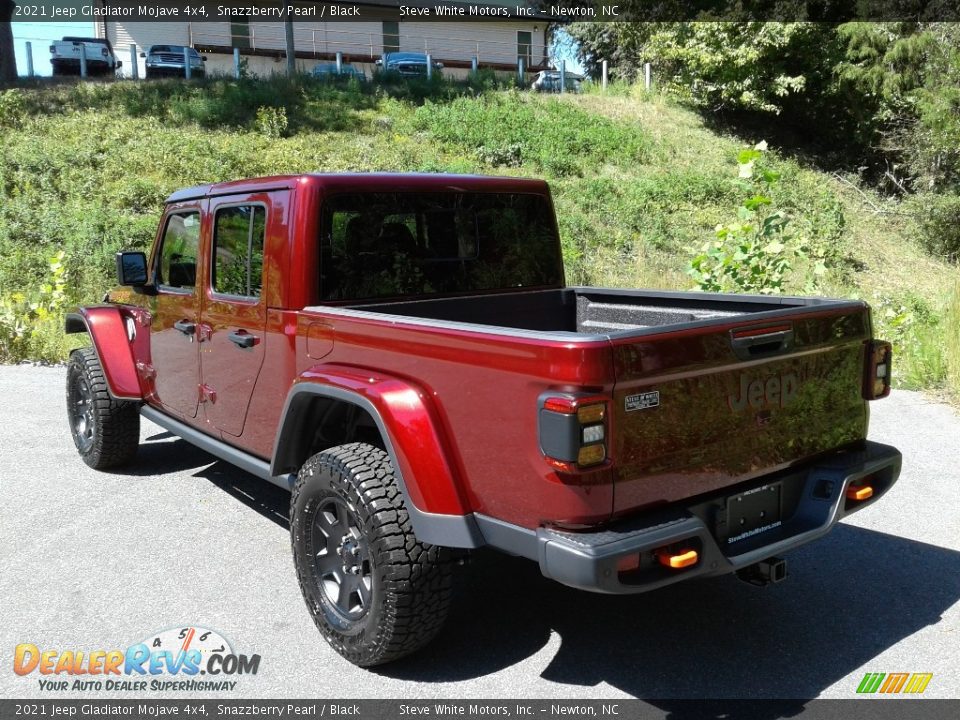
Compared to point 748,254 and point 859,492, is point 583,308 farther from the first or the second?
point 748,254

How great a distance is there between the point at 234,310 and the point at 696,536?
2.50 metres

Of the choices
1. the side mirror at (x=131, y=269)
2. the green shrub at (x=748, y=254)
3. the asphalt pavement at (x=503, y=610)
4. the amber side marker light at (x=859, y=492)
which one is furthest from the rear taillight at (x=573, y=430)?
the green shrub at (x=748, y=254)

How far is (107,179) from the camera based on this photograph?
58.6ft

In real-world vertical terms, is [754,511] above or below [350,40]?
below

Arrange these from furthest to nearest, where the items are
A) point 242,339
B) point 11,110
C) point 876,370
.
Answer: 1. point 11,110
2. point 242,339
3. point 876,370

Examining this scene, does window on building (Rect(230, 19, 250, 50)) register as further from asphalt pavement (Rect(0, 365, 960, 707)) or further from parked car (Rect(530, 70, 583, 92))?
asphalt pavement (Rect(0, 365, 960, 707))

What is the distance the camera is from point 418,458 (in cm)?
297

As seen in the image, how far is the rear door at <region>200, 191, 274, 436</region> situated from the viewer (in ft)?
13.1

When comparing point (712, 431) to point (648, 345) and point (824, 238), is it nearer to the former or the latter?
point (648, 345)

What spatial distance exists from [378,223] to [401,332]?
1034 mm

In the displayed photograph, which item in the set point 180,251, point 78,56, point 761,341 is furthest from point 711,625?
point 78,56

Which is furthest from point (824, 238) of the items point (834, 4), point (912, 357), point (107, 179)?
point (107, 179)

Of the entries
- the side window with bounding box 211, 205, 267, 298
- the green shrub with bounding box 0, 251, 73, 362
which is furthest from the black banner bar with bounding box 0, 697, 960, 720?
the green shrub with bounding box 0, 251, 73, 362

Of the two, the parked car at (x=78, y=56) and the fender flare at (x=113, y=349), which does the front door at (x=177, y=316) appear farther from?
the parked car at (x=78, y=56)
